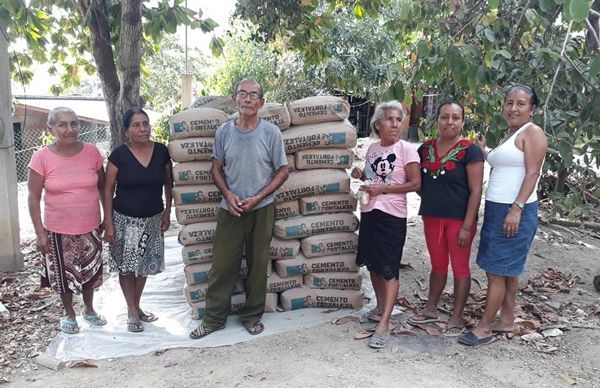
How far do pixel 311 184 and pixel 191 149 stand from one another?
894mm

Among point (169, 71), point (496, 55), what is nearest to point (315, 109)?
point (496, 55)

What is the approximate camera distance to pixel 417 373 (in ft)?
9.40

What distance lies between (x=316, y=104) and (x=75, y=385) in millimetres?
2387

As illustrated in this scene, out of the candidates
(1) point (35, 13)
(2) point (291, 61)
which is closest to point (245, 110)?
(1) point (35, 13)

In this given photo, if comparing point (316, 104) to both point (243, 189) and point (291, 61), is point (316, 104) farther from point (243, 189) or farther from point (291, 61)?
point (291, 61)

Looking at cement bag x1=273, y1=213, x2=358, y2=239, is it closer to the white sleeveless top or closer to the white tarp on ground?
the white tarp on ground

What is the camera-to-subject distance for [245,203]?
10.5ft

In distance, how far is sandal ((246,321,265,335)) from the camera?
135 inches

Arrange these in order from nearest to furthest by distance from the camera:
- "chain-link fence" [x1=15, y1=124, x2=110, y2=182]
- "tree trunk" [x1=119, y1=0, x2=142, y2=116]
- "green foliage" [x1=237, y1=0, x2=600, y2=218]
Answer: "green foliage" [x1=237, y1=0, x2=600, y2=218] < "tree trunk" [x1=119, y1=0, x2=142, y2=116] < "chain-link fence" [x1=15, y1=124, x2=110, y2=182]

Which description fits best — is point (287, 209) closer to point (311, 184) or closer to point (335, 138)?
point (311, 184)

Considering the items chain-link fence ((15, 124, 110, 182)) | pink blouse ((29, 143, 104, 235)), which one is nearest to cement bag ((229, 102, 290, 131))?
pink blouse ((29, 143, 104, 235))

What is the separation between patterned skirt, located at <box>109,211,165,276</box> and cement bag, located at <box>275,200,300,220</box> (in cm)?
85

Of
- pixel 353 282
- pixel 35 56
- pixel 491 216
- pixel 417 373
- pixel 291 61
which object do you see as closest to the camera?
pixel 417 373

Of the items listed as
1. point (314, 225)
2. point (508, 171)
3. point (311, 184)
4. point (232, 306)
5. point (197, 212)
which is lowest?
point (232, 306)
